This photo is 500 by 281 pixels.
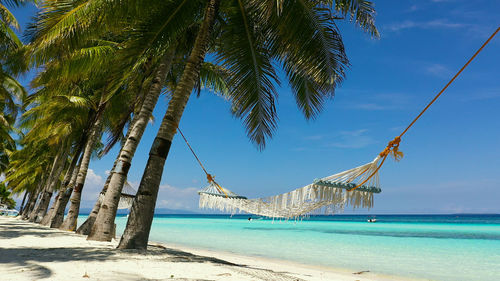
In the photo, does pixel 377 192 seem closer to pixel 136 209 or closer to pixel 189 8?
pixel 136 209

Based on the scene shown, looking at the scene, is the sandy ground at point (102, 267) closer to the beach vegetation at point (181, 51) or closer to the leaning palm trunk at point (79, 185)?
the beach vegetation at point (181, 51)

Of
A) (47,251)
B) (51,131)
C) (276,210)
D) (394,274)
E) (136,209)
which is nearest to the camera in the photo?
(47,251)

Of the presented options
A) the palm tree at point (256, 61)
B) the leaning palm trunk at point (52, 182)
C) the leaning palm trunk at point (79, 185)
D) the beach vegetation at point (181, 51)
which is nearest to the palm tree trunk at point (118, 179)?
the beach vegetation at point (181, 51)

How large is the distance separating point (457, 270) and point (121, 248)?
6.90 metres

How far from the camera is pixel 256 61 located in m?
4.73

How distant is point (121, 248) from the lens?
3619 millimetres

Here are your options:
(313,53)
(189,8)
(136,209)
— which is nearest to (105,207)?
(136,209)

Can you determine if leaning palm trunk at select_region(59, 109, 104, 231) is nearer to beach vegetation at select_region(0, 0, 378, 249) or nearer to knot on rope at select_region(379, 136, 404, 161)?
beach vegetation at select_region(0, 0, 378, 249)

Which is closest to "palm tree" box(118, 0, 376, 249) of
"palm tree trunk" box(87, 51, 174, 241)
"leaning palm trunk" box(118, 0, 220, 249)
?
"leaning palm trunk" box(118, 0, 220, 249)

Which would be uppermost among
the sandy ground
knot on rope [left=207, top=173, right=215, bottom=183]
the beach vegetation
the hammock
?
the beach vegetation

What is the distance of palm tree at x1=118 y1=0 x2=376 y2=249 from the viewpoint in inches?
150

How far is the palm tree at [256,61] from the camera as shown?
380 centimetres

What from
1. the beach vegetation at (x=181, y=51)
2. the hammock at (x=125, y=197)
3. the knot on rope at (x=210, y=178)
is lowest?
the hammock at (x=125, y=197)

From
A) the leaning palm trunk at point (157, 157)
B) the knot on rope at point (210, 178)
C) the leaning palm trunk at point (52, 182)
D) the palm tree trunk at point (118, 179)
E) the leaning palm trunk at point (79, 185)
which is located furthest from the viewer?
the leaning palm trunk at point (52, 182)
